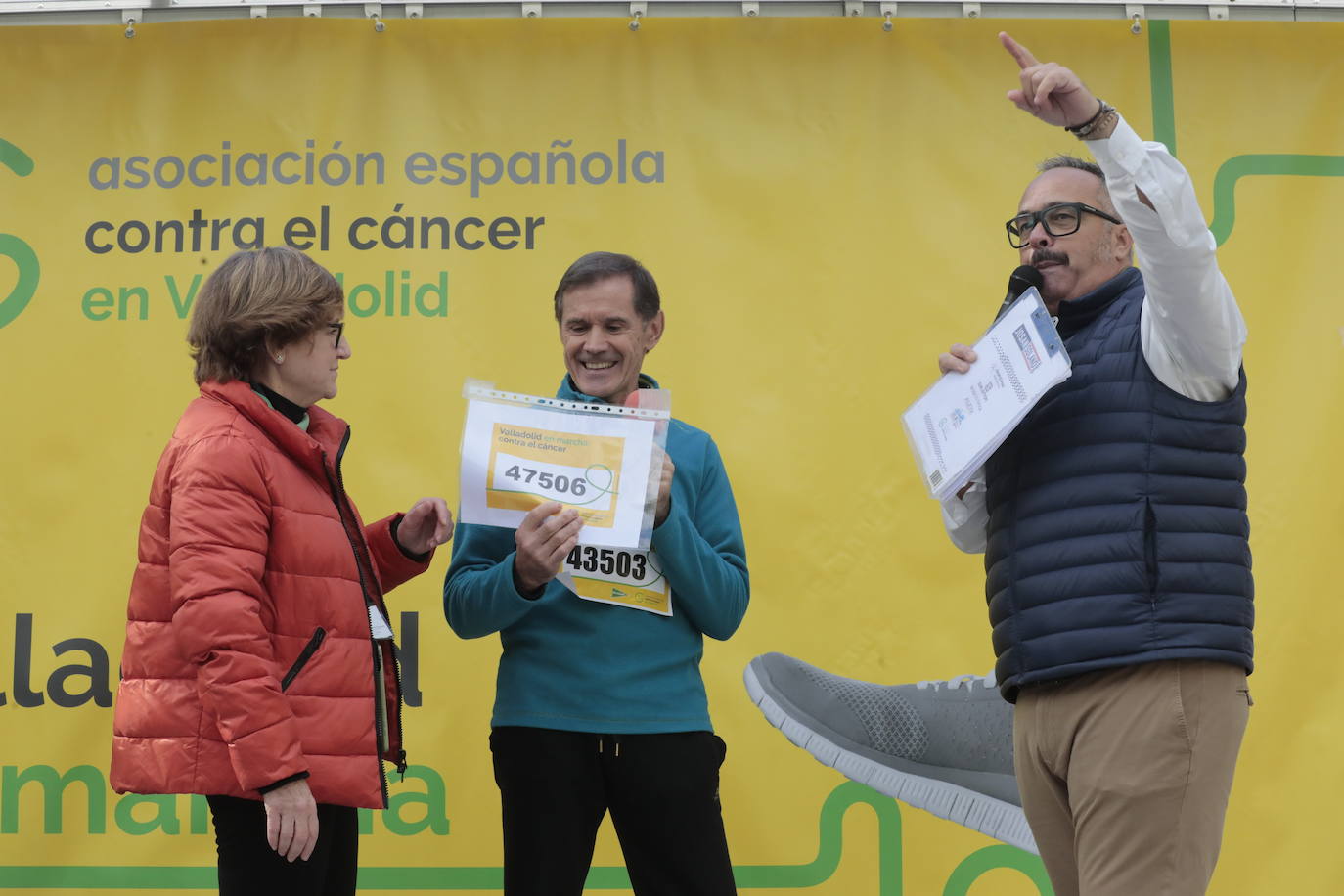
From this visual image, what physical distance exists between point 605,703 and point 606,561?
27cm

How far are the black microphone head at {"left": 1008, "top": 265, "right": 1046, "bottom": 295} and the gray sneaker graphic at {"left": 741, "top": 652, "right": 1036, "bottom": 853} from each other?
1422mm

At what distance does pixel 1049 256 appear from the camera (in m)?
2.46

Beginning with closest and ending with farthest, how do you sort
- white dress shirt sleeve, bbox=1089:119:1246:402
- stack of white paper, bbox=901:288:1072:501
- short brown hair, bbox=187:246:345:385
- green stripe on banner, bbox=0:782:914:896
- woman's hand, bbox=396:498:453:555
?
white dress shirt sleeve, bbox=1089:119:1246:402 → stack of white paper, bbox=901:288:1072:501 → short brown hair, bbox=187:246:345:385 → woman's hand, bbox=396:498:453:555 → green stripe on banner, bbox=0:782:914:896

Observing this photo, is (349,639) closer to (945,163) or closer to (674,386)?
(674,386)

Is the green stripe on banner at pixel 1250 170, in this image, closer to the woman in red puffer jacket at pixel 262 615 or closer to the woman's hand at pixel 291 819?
the woman in red puffer jacket at pixel 262 615

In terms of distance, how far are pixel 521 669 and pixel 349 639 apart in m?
0.39

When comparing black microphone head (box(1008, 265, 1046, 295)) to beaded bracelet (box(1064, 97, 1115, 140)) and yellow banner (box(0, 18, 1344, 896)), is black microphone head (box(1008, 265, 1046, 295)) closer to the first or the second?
beaded bracelet (box(1064, 97, 1115, 140))

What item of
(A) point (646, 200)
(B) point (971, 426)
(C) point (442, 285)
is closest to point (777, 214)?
(A) point (646, 200)

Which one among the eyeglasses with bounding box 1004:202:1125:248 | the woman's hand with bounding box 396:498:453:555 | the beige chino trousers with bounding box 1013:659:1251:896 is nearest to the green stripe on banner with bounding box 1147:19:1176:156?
the eyeglasses with bounding box 1004:202:1125:248

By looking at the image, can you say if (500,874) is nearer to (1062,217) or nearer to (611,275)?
(611,275)

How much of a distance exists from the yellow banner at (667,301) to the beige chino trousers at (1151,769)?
1.37 metres

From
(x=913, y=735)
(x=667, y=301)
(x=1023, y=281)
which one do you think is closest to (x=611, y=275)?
(x=1023, y=281)

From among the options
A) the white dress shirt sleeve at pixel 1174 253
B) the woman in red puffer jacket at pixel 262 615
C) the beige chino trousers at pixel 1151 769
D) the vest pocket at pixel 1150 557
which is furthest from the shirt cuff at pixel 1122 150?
the woman in red puffer jacket at pixel 262 615

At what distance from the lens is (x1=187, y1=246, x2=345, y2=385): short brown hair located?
2.39m
